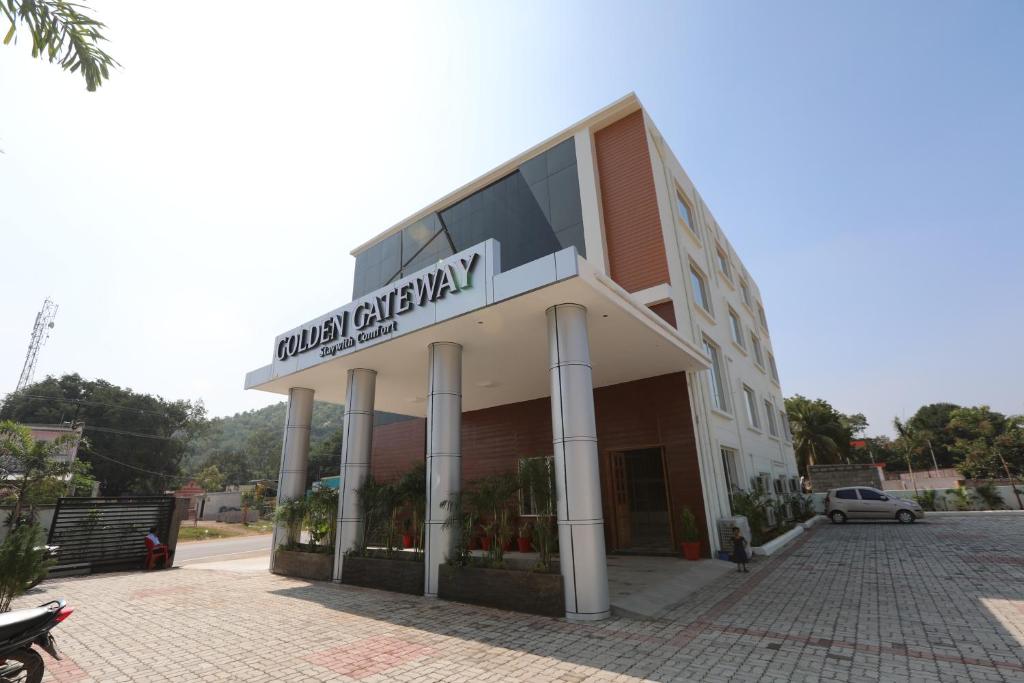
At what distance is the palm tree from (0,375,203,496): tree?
205 feet

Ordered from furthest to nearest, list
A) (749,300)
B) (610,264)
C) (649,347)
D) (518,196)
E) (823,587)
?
1. (749,300)
2. (518,196)
3. (610,264)
4. (649,347)
5. (823,587)

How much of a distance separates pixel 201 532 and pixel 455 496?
1209 inches

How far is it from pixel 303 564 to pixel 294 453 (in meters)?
3.15

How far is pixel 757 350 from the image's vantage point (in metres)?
24.3

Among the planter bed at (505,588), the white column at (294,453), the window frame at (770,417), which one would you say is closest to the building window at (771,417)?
the window frame at (770,417)

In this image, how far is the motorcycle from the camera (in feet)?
14.1

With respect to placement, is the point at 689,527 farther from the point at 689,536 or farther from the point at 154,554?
the point at 154,554

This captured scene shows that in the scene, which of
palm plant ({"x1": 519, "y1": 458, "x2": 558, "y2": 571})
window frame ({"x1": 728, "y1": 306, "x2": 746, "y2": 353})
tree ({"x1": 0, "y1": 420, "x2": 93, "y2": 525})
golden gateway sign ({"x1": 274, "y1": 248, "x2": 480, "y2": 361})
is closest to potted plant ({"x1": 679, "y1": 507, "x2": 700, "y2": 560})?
palm plant ({"x1": 519, "y1": 458, "x2": 558, "y2": 571})

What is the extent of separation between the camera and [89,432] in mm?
46344

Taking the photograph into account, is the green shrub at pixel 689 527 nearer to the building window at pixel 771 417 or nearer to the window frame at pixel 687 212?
the window frame at pixel 687 212

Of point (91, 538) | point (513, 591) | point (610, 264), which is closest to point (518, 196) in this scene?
point (610, 264)

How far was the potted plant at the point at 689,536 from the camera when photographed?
11625mm

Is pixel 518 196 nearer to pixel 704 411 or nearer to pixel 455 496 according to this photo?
pixel 704 411

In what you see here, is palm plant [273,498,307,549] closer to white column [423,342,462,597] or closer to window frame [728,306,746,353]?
white column [423,342,462,597]
